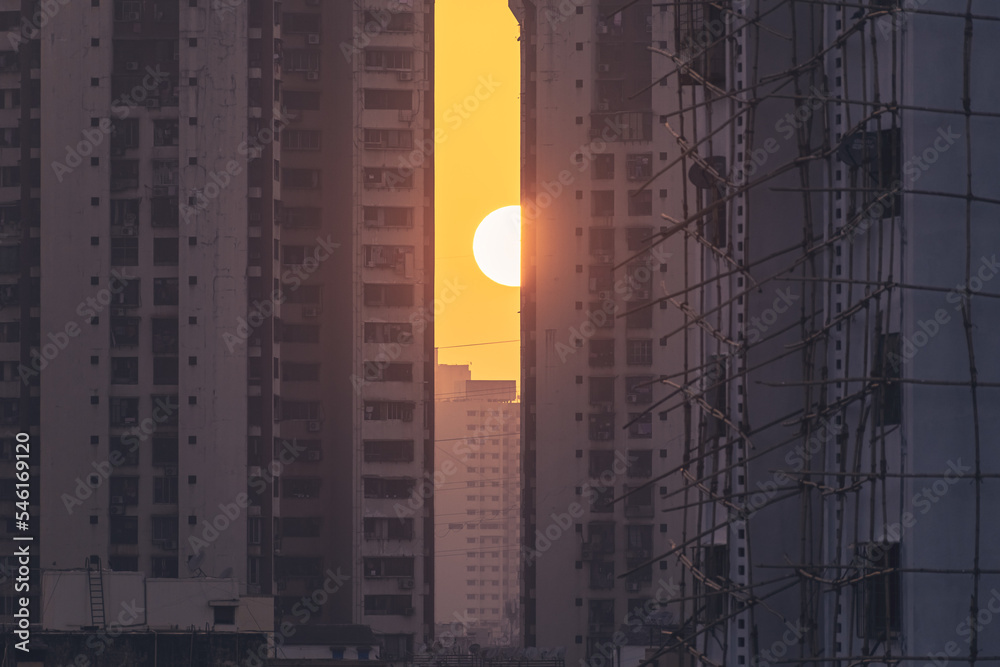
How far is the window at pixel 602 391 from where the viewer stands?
62.7 metres

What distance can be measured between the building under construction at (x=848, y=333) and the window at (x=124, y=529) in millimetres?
45415

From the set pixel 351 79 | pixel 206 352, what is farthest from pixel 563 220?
pixel 206 352

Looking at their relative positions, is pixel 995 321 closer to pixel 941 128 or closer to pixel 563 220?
pixel 941 128

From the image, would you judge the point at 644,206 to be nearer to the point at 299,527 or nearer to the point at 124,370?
the point at 299,527

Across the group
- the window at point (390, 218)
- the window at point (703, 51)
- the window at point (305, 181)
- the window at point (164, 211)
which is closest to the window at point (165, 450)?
the window at point (164, 211)

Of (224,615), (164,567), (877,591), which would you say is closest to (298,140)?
(164,567)

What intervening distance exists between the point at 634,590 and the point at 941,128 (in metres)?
45.7

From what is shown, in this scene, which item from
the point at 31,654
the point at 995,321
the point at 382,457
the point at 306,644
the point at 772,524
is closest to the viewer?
the point at 995,321

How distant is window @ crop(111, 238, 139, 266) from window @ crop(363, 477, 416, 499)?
1415cm

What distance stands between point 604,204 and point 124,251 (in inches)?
826

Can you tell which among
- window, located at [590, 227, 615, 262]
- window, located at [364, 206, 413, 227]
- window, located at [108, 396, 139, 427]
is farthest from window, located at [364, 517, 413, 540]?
window, located at [590, 227, 615, 262]

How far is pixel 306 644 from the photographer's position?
59.9 m

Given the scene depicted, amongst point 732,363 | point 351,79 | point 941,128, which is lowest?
point 732,363

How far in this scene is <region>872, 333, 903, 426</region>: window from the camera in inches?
683
